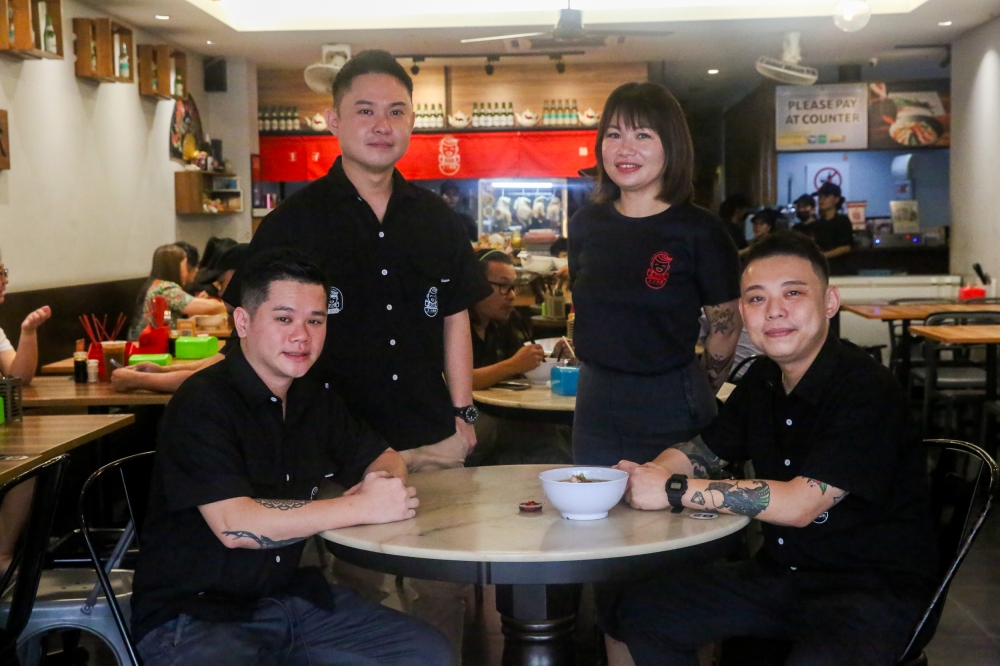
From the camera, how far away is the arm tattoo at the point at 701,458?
2.40 metres

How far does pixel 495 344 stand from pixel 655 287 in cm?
180

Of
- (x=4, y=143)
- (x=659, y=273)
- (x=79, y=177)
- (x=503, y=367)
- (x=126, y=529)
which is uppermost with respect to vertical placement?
(x=4, y=143)

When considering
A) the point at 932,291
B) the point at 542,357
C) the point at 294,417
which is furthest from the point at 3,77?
the point at 932,291

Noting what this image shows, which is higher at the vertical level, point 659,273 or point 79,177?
point 79,177

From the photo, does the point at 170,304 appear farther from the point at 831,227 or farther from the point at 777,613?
the point at 831,227

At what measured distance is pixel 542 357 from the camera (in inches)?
161

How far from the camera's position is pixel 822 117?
36.0 feet

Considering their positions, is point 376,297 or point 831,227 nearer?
point 376,297

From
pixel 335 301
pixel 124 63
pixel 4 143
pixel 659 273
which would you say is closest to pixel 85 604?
pixel 335 301

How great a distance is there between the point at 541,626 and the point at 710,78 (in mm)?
11073

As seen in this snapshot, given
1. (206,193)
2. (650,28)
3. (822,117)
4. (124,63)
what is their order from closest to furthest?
1. (124,63)
2. (650,28)
3. (206,193)
4. (822,117)

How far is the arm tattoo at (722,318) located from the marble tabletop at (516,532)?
74 cm

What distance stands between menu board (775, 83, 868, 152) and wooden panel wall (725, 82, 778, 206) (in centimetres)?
27

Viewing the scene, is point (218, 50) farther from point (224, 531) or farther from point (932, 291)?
point (224, 531)
